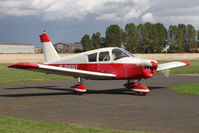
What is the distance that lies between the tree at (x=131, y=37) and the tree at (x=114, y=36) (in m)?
1.89

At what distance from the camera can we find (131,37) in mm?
103938

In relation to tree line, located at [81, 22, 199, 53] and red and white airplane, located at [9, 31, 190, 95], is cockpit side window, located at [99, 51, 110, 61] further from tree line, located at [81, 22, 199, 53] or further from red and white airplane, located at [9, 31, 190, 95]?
tree line, located at [81, 22, 199, 53]

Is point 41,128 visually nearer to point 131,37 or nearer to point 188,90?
point 188,90

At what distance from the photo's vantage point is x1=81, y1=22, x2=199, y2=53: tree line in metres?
104

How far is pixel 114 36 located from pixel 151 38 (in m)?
13.6

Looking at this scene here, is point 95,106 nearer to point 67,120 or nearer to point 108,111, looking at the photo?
point 108,111

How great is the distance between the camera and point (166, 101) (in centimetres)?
1238

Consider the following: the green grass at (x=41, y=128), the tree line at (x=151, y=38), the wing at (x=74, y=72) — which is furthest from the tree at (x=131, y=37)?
the green grass at (x=41, y=128)

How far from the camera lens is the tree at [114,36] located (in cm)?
10406

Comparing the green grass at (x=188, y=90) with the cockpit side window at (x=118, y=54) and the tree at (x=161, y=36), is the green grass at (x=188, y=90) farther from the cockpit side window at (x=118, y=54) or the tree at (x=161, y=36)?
the tree at (x=161, y=36)

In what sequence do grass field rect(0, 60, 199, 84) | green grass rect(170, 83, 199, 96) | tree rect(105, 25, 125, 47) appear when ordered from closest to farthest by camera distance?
green grass rect(170, 83, 199, 96), grass field rect(0, 60, 199, 84), tree rect(105, 25, 125, 47)

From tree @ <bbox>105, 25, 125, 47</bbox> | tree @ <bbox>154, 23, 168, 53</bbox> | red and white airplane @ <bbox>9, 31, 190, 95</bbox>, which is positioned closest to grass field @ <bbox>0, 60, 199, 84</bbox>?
red and white airplane @ <bbox>9, 31, 190, 95</bbox>

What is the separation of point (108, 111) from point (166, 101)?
11.2 ft

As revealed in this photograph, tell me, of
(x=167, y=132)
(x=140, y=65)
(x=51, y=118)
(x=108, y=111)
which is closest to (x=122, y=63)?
(x=140, y=65)
